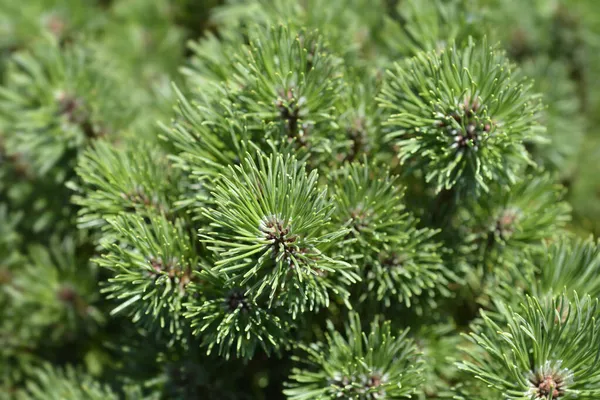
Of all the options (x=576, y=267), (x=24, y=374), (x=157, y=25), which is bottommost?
(x=24, y=374)

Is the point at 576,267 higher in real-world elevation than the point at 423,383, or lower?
higher

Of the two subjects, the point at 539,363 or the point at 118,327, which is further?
the point at 118,327

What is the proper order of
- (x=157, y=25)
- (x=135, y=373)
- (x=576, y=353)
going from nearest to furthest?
1. (x=576, y=353)
2. (x=135, y=373)
3. (x=157, y=25)

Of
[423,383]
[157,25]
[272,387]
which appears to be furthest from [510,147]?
[157,25]

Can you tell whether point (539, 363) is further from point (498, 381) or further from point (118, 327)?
point (118, 327)

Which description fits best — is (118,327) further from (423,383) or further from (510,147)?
(510,147)

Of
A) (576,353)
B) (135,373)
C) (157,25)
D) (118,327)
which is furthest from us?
(157,25)

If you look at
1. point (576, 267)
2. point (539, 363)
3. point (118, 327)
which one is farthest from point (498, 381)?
point (118, 327)
